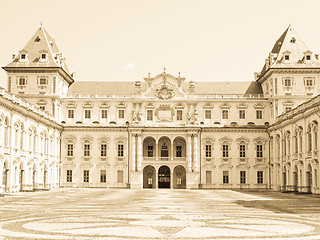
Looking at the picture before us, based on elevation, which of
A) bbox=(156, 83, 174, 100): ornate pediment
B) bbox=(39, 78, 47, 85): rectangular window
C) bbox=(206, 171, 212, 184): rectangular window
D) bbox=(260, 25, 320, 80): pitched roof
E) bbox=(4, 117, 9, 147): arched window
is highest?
bbox=(260, 25, 320, 80): pitched roof

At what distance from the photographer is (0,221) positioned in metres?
22.0

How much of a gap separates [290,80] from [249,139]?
11606 mm

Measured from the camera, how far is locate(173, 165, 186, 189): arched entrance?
82.4 metres

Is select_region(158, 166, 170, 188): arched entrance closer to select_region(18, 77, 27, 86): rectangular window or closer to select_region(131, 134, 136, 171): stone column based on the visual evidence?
select_region(131, 134, 136, 171): stone column

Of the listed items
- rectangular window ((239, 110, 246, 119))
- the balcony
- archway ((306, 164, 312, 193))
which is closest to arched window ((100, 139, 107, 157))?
rectangular window ((239, 110, 246, 119))

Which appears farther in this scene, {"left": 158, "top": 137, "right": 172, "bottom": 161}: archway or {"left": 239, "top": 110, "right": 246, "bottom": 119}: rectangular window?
{"left": 158, "top": 137, "right": 172, "bottom": 161}: archway

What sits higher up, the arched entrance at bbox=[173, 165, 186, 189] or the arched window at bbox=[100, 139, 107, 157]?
the arched window at bbox=[100, 139, 107, 157]

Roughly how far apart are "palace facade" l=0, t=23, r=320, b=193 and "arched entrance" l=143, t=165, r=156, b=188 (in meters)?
0.17

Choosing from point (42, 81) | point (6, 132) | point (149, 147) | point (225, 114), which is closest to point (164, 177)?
point (149, 147)

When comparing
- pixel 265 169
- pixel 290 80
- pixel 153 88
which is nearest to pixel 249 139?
pixel 265 169

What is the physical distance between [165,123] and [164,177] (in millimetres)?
9170

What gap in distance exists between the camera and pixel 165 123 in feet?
266

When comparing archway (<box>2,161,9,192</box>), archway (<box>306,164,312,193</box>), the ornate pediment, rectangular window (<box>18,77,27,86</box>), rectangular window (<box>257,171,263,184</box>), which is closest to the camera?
archway (<box>2,161,9,192</box>)

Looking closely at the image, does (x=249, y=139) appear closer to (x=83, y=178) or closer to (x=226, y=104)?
(x=226, y=104)
